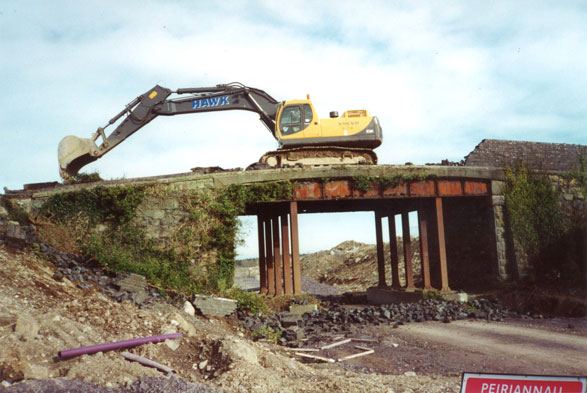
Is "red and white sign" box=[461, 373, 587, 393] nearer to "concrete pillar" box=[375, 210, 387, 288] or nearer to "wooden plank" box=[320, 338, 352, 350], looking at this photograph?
"wooden plank" box=[320, 338, 352, 350]

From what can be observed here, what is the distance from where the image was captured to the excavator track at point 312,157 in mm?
15297

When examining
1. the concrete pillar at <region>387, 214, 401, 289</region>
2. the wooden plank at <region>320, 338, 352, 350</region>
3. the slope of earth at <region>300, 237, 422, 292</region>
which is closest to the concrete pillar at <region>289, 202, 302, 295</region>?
the wooden plank at <region>320, 338, 352, 350</region>

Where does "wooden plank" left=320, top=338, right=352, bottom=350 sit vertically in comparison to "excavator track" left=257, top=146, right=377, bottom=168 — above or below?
below

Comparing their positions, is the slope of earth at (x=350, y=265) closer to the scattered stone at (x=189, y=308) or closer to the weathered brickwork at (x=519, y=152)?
the weathered brickwork at (x=519, y=152)

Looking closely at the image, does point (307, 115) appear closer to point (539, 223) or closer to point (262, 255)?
point (262, 255)

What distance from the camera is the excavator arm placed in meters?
14.1

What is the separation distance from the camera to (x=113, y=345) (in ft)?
19.5

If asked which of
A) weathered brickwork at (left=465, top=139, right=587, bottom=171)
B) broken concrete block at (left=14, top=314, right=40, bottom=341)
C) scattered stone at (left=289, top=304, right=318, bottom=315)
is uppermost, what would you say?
weathered brickwork at (left=465, top=139, right=587, bottom=171)

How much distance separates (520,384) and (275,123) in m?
13.0

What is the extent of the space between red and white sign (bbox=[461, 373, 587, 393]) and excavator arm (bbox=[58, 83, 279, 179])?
13.1m

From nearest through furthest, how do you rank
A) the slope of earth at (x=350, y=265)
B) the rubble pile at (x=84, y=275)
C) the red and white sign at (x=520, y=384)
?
the red and white sign at (x=520, y=384)
the rubble pile at (x=84, y=275)
the slope of earth at (x=350, y=265)

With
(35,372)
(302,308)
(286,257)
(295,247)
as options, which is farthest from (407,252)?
(35,372)

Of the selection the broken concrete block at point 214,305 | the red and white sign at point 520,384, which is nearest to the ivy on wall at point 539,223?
the broken concrete block at point 214,305

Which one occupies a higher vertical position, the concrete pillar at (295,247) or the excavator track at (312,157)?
Result: the excavator track at (312,157)
